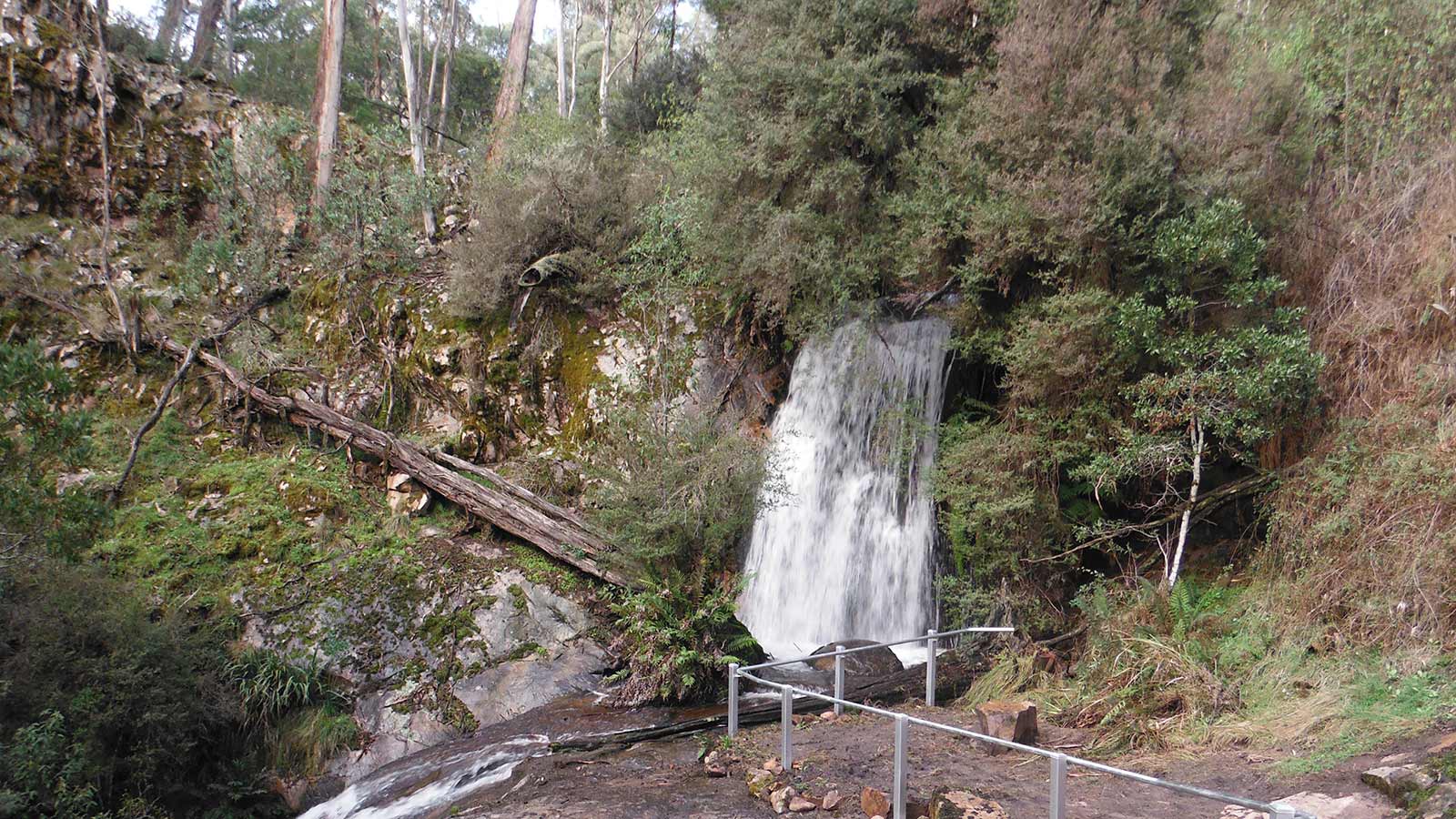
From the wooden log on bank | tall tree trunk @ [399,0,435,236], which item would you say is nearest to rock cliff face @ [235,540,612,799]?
the wooden log on bank

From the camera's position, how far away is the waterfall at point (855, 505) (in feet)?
34.6

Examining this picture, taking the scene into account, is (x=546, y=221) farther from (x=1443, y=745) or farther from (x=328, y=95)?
(x=1443, y=745)

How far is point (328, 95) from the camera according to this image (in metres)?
17.3

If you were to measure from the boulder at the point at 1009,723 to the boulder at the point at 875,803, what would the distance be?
62.9 inches

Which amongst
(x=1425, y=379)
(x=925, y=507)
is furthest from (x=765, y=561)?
(x=1425, y=379)

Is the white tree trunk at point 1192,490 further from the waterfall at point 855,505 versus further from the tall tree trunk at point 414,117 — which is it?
the tall tree trunk at point 414,117

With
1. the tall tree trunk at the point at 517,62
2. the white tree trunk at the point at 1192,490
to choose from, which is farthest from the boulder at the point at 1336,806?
the tall tree trunk at the point at 517,62

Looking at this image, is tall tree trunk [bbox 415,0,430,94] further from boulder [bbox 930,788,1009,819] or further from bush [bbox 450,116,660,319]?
boulder [bbox 930,788,1009,819]

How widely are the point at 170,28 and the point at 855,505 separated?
22658 mm

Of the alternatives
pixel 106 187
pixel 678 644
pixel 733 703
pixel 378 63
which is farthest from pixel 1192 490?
pixel 378 63

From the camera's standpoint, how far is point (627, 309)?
538 inches

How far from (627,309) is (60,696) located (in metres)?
8.94

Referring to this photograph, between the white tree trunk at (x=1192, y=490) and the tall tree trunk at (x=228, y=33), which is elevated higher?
the tall tree trunk at (x=228, y=33)

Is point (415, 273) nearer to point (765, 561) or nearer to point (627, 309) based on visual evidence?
point (627, 309)
